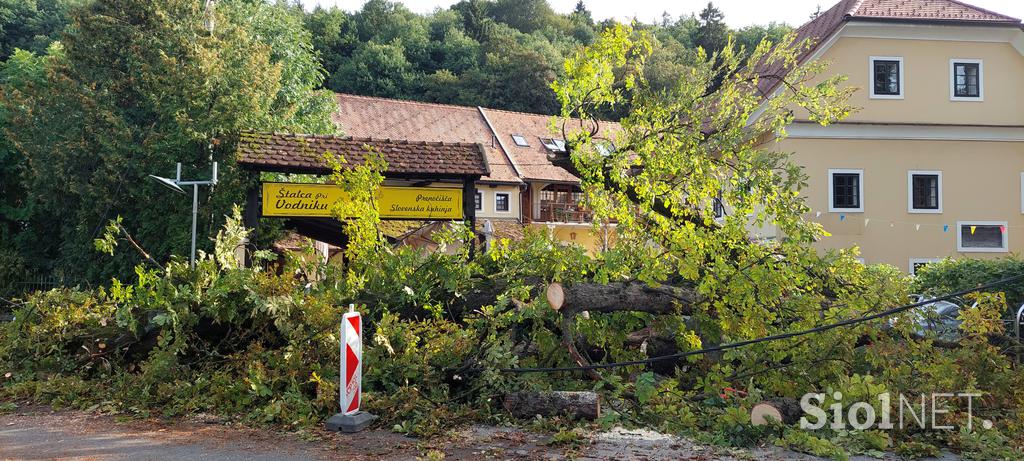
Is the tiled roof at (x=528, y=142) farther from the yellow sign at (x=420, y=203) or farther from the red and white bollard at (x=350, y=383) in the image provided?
the red and white bollard at (x=350, y=383)

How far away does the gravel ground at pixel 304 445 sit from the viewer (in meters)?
5.77

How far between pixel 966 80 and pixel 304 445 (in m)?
23.6

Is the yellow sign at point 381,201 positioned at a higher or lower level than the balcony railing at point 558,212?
lower

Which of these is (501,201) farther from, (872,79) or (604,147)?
(604,147)

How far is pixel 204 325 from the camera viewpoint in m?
8.08

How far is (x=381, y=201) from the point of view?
14547 mm

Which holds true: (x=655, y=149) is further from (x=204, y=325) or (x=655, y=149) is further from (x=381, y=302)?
(x=204, y=325)

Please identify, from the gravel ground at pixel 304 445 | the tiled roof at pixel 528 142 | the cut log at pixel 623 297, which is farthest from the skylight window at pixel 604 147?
the tiled roof at pixel 528 142

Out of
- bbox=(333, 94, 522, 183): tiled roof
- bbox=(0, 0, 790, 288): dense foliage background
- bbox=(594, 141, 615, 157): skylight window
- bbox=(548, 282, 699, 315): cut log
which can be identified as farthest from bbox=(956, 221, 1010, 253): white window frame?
bbox=(333, 94, 522, 183): tiled roof

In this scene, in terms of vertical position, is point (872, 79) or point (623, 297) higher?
point (872, 79)

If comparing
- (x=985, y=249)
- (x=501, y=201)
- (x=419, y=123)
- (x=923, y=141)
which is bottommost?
(x=985, y=249)

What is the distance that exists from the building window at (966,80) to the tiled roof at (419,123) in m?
19.0

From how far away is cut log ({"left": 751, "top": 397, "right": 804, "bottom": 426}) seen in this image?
6.20 m

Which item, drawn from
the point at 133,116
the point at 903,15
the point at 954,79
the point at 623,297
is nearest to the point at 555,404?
the point at 623,297
